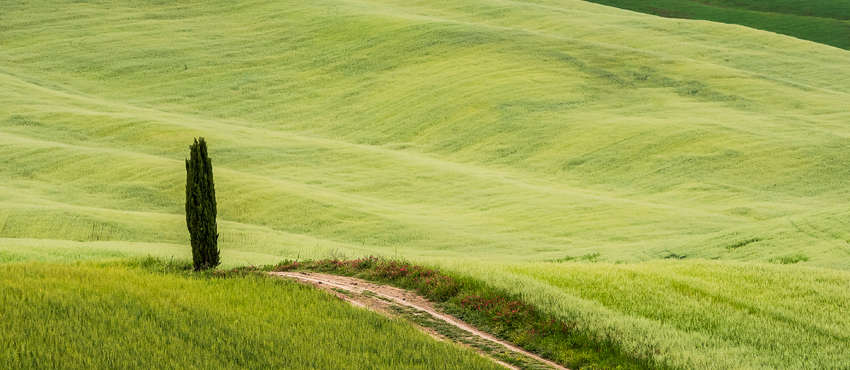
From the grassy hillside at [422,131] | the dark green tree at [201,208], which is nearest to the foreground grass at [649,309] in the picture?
the dark green tree at [201,208]

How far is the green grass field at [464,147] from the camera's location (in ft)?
67.3

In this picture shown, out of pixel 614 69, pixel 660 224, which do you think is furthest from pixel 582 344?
pixel 614 69

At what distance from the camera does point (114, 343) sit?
11188mm

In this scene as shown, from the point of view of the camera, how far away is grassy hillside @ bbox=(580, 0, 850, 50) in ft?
432

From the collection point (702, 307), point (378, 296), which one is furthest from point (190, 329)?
point (702, 307)

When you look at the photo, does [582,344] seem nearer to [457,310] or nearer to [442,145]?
[457,310]

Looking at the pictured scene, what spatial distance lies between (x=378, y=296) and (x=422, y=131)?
40224 mm

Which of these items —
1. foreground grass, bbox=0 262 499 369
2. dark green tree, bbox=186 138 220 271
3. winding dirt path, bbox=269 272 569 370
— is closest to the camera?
foreground grass, bbox=0 262 499 369

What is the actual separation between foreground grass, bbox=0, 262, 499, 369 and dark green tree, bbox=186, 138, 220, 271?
1.82 metres

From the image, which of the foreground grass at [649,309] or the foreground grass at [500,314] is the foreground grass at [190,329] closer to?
the foreground grass at [500,314]

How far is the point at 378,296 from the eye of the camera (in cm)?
1620

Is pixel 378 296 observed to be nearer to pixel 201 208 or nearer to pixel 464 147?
pixel 201 208

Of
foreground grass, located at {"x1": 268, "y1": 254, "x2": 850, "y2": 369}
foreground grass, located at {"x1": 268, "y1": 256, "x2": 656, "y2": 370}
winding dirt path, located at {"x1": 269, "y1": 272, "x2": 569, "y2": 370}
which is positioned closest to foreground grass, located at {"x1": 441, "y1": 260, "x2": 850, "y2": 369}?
foreground grass, located at {"x1": 268, "y1": 254, "x2": 850, "y2": 369}

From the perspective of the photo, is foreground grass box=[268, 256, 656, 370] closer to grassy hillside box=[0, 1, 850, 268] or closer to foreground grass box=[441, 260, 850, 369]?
foreground grass box=[441, 260, 850, 369]
